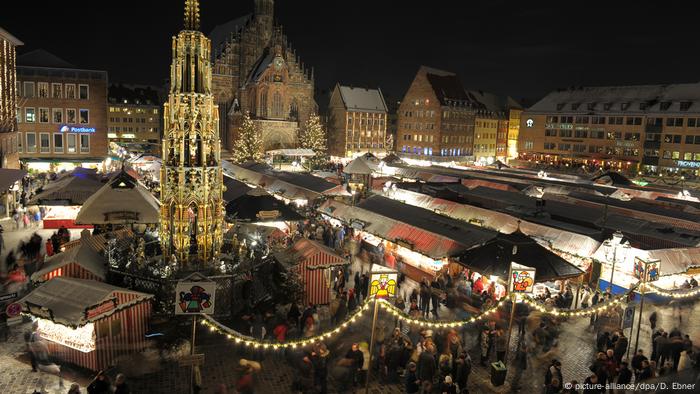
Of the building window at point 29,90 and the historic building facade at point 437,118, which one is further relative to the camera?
the historic building facade at point 437,118

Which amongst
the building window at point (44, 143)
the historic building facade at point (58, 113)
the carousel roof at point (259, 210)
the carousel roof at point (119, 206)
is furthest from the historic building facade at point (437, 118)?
the carousel roof at point (119, 206)

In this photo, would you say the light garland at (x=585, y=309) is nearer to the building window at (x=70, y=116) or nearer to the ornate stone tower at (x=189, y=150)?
the ornate stone tower at (x=189, y=150)

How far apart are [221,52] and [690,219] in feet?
206

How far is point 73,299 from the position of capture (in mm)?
11750

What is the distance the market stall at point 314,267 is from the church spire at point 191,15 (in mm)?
7653

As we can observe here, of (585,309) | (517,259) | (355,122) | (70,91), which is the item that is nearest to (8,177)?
(517,259)

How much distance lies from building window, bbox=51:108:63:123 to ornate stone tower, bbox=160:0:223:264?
4197cm

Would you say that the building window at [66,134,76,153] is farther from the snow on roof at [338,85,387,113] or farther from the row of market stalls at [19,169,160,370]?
the snow on roof at [338,85,387,113]

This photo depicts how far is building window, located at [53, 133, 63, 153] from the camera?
4993cm

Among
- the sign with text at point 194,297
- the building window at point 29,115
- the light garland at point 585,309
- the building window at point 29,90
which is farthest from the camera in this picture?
the building window at point 29,115

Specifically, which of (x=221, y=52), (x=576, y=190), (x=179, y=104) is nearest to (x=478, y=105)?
(x=221, y=52)

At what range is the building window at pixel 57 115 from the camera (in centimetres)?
4950

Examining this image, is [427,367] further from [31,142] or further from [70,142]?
[31,142]

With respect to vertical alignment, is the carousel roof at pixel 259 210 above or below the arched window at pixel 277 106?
below
